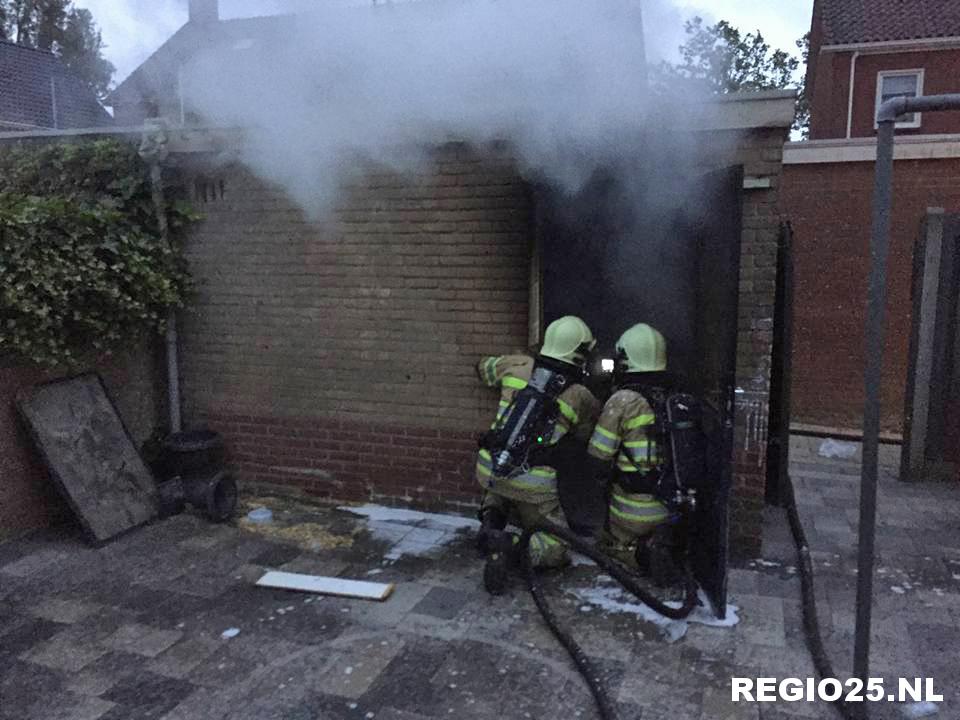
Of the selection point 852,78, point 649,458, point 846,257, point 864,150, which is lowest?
point 649,458

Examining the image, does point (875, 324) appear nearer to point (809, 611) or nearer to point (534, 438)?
point (809, 611)

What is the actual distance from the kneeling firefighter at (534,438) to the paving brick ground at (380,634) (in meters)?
0.25

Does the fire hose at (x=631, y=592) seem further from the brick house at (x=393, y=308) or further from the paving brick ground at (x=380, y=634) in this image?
the brick house at (x=393, y=308)

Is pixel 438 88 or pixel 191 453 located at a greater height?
pixel 438 88

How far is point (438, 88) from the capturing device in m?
5.25

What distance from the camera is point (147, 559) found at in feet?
15.9

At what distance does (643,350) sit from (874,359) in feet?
5.31

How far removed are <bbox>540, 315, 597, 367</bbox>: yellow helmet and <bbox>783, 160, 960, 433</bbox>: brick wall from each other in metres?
6.25

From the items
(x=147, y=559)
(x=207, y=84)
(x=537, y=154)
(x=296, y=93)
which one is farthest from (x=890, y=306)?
(x=147, y=559)

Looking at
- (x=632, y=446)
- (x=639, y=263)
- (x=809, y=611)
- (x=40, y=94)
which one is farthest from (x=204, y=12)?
(x=40, y=94)

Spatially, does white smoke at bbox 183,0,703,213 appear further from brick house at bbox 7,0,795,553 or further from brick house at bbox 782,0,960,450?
brick house at bbox 782,0,960,450

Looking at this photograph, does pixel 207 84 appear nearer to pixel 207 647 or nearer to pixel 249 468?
pixel 249 468

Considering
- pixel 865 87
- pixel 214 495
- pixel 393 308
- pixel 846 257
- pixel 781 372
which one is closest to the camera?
pixel 214 495

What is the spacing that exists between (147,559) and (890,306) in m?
9.01
